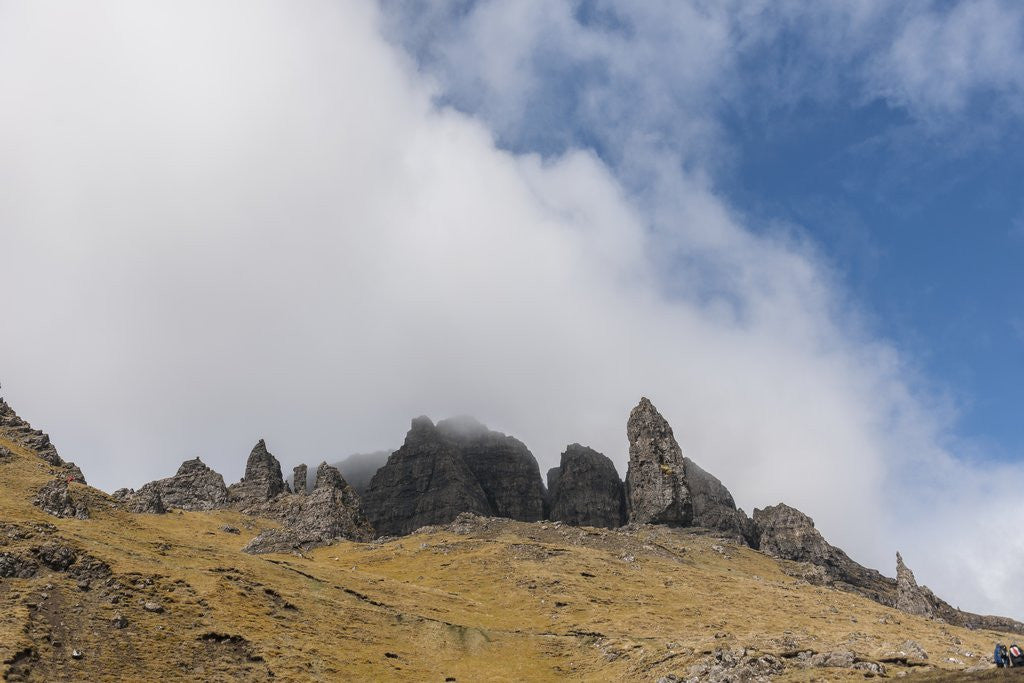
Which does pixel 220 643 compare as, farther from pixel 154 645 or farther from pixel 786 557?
pixel 786 557

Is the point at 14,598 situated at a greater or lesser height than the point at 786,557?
lesser

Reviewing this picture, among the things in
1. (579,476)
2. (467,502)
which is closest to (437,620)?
(467,502)

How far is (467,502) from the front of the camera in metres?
146

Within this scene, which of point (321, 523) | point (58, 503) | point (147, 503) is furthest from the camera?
point (147, 503)

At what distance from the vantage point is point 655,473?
131500 mm

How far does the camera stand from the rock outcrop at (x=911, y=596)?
104m

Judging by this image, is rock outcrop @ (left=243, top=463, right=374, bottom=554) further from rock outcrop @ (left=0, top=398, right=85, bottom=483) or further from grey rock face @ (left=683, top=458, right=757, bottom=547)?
grey rock face @ (left=683, top=458, right=757, bottom=547)

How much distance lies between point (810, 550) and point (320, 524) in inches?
3405

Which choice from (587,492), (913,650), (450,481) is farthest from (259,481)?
(913,650)

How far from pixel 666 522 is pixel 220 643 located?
→ 95645 mm

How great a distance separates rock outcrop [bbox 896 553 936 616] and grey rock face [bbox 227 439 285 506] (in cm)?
11193

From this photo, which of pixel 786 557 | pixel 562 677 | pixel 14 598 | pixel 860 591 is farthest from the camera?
pixel 786 557

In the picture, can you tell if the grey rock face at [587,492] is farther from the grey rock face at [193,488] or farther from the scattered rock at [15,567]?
the scattered rock at [15,567]

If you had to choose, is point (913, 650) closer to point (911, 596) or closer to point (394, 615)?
point (394, 615)
